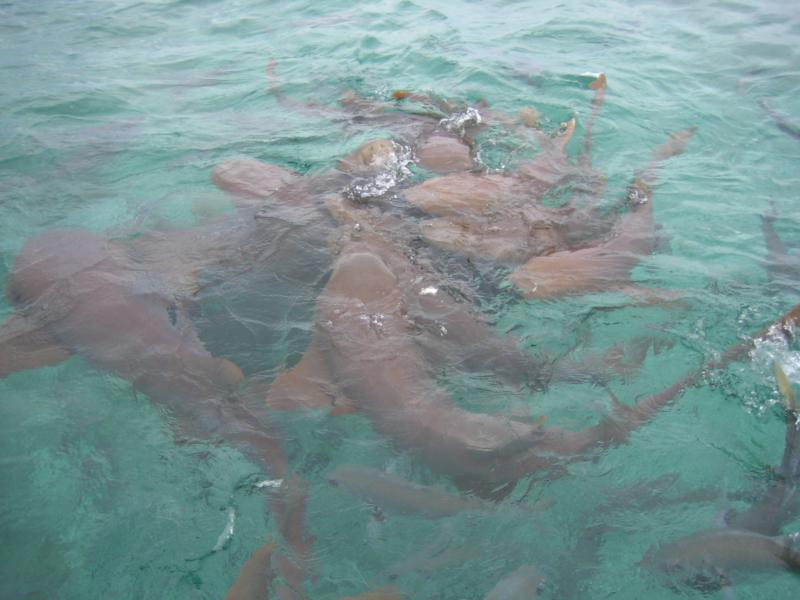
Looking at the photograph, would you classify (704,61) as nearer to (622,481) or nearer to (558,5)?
(558,5)

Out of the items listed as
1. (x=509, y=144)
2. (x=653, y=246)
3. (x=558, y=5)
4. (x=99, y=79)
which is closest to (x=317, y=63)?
Answer: (x=99, y=79)

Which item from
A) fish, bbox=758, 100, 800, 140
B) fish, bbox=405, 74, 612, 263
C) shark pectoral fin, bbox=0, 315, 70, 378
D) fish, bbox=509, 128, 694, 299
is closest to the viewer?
shark pectoral fin, bbox=0, 315, 70, 378

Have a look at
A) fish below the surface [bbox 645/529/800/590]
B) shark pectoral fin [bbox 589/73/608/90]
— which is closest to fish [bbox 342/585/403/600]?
fish below the surface [bbox 645/529/800/590]

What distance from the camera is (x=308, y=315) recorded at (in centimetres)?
424

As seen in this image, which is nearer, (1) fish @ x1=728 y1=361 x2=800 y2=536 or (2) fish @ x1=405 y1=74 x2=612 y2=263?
(1) fish @ x1=728 y1=361 x2=800 y2=536

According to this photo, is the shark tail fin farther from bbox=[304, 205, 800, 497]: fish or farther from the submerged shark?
the submerged shark

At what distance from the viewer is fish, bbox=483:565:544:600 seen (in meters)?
2.62

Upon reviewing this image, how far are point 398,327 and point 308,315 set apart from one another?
2.33ft

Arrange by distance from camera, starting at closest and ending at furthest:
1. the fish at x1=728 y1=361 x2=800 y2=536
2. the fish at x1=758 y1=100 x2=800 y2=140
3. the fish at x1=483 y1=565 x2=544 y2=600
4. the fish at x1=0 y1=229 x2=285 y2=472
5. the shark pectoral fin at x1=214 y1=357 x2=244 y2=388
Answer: the fish at x1=483 y1=565 x2=544 y2=600 < the fish at x1=728 y1=361 x2=800 y2=536 < the fish at x1=0 y1=229 x2=285 y2=472 < the shark pectoral fin at x1=214 y1=357 x2=244 y2=388 < the fish at x1=758 y1=100 x2=800 y2=140

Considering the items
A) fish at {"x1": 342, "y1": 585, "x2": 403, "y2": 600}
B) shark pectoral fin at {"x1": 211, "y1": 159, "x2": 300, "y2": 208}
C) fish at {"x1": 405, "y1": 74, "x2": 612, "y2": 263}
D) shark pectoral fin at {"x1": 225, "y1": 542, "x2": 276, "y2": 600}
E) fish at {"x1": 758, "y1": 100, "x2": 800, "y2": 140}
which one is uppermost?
fish at {"x1": 758, "y1": 100, "x2": 800, "y2": 140}

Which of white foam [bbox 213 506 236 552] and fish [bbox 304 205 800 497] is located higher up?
fish [bbox 304 205 800 497]

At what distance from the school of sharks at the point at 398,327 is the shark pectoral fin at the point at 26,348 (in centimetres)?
1

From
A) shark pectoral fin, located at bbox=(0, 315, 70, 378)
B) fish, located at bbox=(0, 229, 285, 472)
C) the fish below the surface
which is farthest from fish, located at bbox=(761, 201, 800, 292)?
shark pectoral fin, located at bbox=(0, 315, 70, 378)

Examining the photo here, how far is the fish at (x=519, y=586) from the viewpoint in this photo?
2617 millimetres
